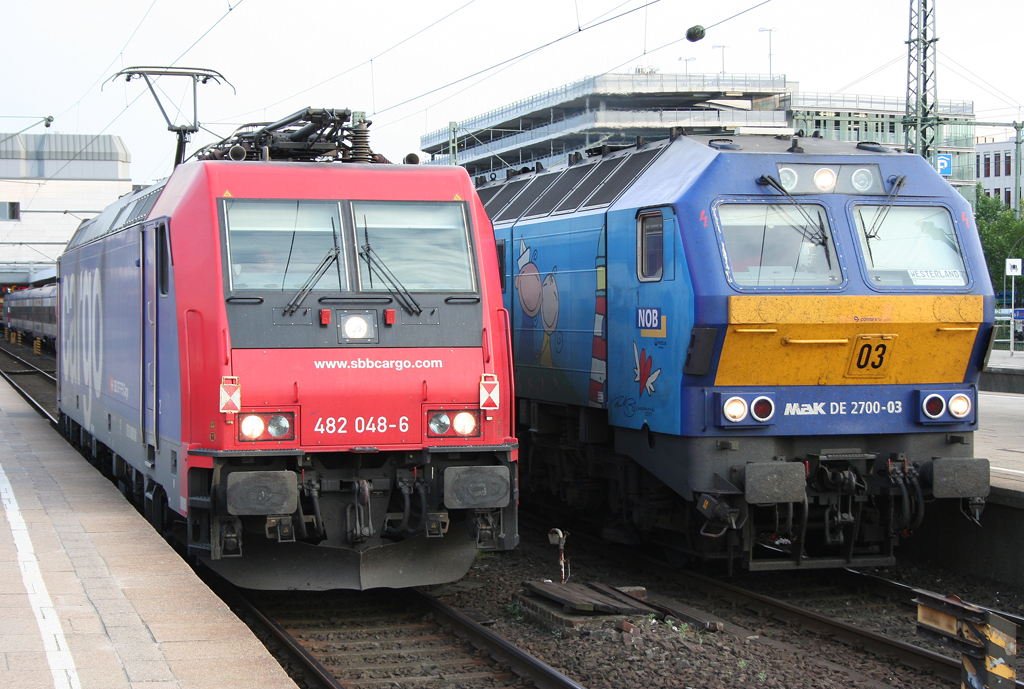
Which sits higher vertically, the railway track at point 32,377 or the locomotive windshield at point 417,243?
the locomotive windshield at point 417,243

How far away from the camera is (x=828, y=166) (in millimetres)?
9422

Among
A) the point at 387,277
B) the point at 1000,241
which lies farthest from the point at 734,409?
the point at 1000,241

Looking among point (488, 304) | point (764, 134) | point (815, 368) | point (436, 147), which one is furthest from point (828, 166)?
point (436, 147)

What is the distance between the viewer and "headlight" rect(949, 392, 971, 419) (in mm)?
9391

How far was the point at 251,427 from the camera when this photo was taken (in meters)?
7.75

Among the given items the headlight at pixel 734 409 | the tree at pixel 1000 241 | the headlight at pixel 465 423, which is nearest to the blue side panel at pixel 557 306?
the headlight at pixel 734 409

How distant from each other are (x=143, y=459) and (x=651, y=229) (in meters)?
4.77

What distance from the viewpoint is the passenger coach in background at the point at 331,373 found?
7.83 meters

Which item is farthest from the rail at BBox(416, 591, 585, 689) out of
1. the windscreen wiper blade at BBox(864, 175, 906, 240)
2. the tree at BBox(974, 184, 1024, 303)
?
the tree at BBox(974, 184, 1024, 303)

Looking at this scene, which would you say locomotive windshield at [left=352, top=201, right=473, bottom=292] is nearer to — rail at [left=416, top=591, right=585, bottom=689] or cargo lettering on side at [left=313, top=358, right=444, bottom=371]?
cargo lettering on side at [left=313, top=358, right=444, bottom=371]

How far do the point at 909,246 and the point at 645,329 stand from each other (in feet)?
7.52

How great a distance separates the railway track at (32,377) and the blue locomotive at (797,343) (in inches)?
578

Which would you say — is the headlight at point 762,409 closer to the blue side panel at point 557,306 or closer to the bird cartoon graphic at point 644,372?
the bird cartoon graphic at point 644,372

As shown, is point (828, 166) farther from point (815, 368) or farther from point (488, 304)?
point (488, 304)
